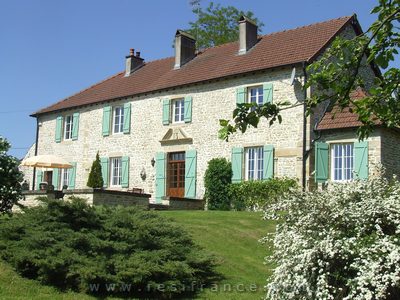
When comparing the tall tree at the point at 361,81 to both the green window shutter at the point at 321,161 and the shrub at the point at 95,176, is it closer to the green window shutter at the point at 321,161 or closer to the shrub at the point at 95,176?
the green window shutter at the point at 321,161

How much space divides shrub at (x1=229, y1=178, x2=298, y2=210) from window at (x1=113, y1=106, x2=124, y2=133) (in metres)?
7.08

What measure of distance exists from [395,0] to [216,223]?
8.71m

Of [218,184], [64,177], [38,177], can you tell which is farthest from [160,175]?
[38,177]

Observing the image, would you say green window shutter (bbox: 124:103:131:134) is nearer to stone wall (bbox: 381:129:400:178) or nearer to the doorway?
the doorway

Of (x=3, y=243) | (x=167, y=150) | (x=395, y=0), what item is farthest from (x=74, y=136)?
(x=395, y=0)

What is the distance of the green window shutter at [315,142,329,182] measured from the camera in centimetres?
1841

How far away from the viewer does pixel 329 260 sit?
6516 millimetres

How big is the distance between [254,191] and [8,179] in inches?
415

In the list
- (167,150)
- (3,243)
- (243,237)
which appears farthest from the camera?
(167,150)

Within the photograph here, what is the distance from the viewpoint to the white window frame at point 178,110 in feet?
74.7

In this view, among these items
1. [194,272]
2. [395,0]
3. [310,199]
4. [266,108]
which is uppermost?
[395,0]

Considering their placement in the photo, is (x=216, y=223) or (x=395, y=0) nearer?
(x=395, y=0)

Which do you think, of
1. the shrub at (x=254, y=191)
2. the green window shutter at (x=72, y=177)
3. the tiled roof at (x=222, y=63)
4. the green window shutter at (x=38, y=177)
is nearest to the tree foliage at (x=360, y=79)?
the shrub at (x=254, y=191)

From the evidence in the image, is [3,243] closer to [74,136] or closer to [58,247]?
[58,247]
